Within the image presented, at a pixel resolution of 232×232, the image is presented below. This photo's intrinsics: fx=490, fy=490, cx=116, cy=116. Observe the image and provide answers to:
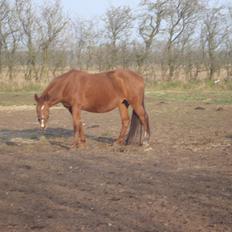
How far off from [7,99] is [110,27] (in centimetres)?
1656

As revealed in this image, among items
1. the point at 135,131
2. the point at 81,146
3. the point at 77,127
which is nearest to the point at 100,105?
the point at 77,127

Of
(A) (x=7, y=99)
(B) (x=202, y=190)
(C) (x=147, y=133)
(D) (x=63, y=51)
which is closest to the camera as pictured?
(B) (x=202, y=190)

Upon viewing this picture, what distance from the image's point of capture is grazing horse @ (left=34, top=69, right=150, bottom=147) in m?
10.8

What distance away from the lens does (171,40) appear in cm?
3866

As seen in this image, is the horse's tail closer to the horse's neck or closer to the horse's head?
the horse's neck

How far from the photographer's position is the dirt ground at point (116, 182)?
532 cm

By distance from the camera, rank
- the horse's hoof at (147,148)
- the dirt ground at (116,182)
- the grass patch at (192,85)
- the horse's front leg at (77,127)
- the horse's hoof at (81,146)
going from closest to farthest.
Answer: the dirt ground at (116,182)
the horse's hoof at (147,148)
the horse's hoof at (81,146)
the horse's front leg at (77,127)
the grass patch at (192,85)

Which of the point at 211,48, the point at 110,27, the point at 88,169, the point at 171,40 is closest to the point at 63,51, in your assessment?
the point at 110,27

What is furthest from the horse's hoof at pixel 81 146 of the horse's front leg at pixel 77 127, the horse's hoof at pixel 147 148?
the horse's hoof at pixel 147 148

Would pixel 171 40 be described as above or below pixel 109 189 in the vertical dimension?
above

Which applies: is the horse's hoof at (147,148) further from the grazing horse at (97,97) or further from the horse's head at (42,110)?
the horse's head at (42,110)

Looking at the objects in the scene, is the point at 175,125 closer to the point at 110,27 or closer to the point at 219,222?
the point at 219,222

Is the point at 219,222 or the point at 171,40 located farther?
the point at 171,40

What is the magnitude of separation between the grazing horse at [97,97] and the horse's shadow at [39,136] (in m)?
0.71
